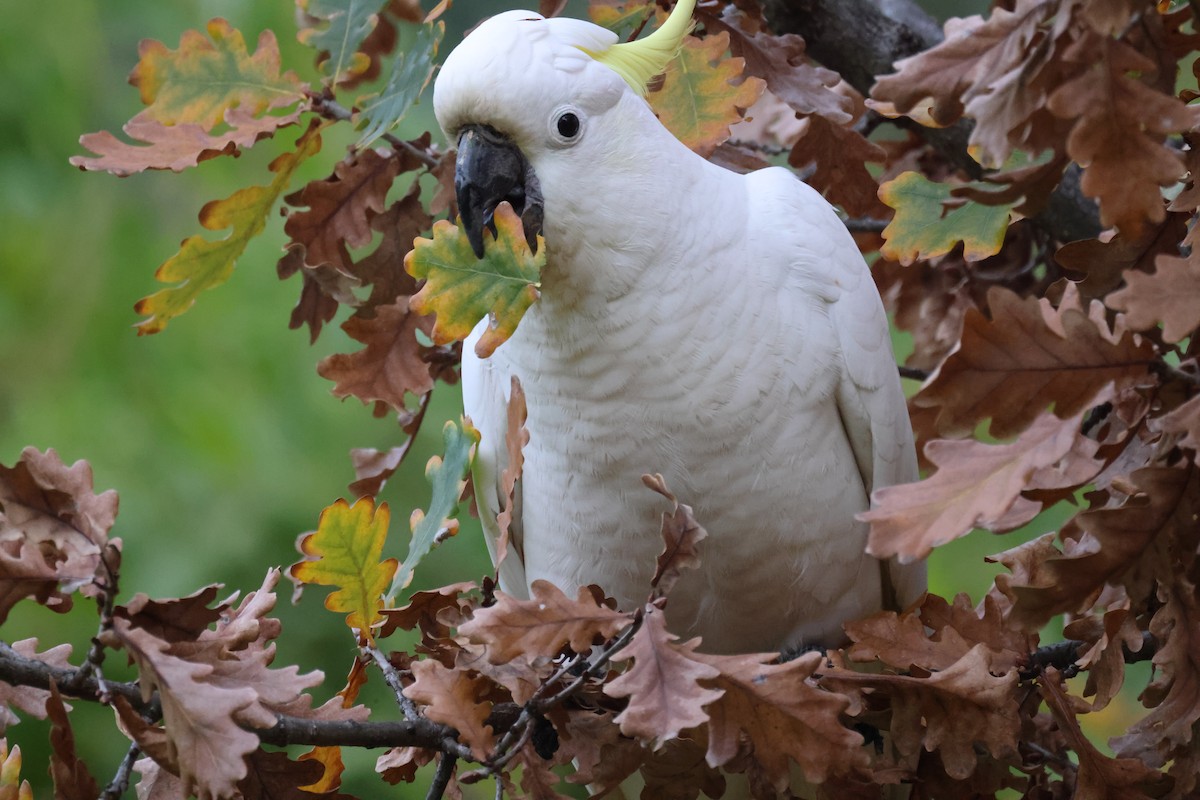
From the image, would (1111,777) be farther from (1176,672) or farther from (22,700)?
(22,700)

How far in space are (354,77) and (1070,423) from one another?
1.05 m

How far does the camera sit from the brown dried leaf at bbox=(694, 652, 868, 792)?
0.80 metres

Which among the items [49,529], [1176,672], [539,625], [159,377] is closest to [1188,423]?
[1176,672]

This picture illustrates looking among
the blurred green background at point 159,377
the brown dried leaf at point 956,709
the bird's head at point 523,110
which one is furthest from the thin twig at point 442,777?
the blurred green background at point 159,377

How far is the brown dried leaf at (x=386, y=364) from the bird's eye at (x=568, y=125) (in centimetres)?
27

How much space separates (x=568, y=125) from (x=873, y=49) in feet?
1.76

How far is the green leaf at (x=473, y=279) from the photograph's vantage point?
959mm

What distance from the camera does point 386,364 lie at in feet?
4.16

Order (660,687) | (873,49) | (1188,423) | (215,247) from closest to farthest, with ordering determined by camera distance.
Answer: (1188,423) < (660,687) < (215,247) < (873,49)

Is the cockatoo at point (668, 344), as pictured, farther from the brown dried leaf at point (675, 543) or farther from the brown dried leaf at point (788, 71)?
the brown dried leaf at point (675, 543)

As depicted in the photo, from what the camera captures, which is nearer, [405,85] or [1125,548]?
[1125,548]

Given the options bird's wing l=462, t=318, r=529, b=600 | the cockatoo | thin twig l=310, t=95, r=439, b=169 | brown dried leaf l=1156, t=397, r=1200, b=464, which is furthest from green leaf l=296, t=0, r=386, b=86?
brown dried leaf l=1156, t=397, r=1200, b=464

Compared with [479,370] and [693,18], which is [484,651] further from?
[693,18]

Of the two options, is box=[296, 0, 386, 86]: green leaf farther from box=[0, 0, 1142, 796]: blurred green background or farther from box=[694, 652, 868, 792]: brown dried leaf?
box=[0, 0, 1142, 796]: blurred green background
